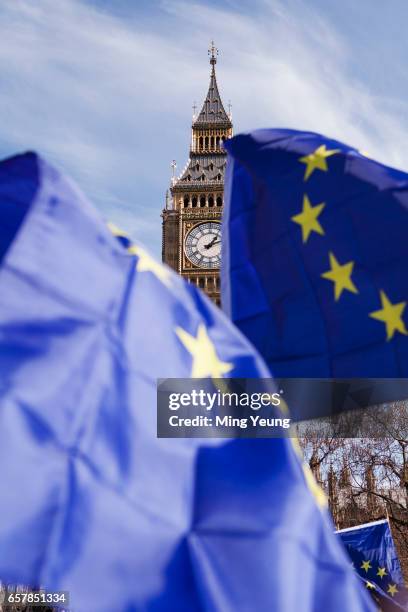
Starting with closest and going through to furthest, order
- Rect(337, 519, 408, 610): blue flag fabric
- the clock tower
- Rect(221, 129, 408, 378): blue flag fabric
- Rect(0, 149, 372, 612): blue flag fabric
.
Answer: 1. Rect(0, 149, 372, 612): blue flag fabric
2. Rect(221, 129, 408, 378): blue flag fabric
3. Rect(337, 519, 408, 610): blue flag fabric
4. the clock tower

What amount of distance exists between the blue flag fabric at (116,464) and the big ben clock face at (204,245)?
4298cm

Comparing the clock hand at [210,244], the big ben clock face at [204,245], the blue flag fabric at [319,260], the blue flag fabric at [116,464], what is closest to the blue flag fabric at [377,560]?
the blue flag fabric at [319,260]

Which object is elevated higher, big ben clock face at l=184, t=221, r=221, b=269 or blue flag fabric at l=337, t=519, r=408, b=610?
big ben clock face at l=184, t=221, r=221, b=269

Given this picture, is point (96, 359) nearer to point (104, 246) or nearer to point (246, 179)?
point (104, 246)

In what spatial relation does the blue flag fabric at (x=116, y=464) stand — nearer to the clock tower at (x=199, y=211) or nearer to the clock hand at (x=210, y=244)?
the clock tower at (x=199, y=211)

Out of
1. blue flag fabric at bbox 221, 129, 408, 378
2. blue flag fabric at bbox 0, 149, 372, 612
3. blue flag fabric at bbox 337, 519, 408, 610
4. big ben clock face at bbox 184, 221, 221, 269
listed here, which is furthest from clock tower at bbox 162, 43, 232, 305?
blue flag fabric at bbox 0, 149, 372, 612

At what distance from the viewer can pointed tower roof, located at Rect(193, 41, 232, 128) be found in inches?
2311

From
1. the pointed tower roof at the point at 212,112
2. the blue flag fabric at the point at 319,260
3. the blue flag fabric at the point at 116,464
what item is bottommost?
the blue flag fabric at the point at 116,464

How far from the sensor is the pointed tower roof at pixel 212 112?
58.7 metres

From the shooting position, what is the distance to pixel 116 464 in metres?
4.40

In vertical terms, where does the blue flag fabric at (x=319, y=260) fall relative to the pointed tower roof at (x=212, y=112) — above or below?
below

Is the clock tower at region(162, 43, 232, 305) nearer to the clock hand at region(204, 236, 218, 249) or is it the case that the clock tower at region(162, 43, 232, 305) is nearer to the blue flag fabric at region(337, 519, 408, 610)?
the clock hand at region(204, 236, 218, 249)

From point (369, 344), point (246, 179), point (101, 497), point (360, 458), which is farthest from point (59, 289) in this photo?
point (360, 458)

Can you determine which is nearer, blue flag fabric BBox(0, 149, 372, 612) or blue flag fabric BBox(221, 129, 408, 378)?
blue flag fabric BBox(0, 149, 372, 612)
